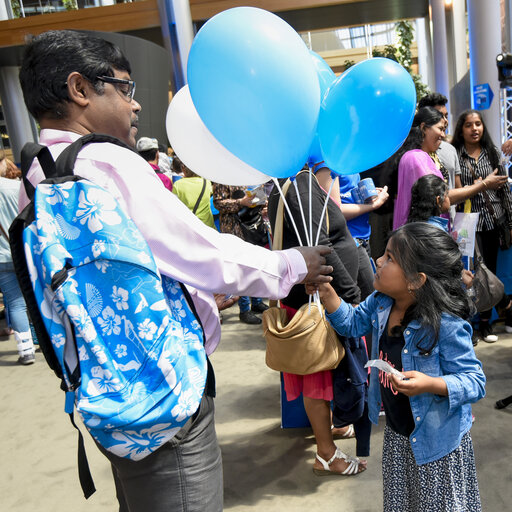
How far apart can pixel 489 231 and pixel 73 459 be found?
3260 millimetres

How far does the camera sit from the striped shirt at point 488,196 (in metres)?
3.63

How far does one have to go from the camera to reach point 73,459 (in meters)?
2.84

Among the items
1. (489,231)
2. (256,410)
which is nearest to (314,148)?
(256,410)

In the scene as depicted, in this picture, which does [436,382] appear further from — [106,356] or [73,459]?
[73,459]

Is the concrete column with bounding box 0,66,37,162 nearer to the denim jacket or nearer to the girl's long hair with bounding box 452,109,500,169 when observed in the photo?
the girl's long hair with bounding box 452,109,500,169

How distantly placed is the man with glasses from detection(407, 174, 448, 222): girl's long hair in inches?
65.5

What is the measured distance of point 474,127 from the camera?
365 cm

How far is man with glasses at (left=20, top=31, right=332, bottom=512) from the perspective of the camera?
1073 mm

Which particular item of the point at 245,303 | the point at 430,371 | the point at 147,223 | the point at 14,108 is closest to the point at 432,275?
the point at 430,371

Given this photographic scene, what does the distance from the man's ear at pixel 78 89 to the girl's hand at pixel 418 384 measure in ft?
3.69

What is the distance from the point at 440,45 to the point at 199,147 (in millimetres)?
12254

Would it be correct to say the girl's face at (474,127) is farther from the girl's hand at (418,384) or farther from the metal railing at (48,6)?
the metal railing at (48,6)

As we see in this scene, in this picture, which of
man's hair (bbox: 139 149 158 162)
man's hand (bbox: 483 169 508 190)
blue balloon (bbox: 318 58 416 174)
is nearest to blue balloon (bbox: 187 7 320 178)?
blue balloon (bbox: 318 58 416 174)

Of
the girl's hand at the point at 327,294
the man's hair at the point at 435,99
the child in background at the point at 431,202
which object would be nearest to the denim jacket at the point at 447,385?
the girl's hand at the point at 327,294
